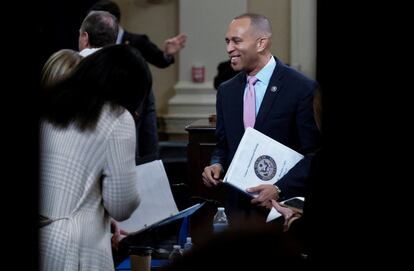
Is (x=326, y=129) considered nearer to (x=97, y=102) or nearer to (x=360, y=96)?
(x=360, y=96)

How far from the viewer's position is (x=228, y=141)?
3.88 metres

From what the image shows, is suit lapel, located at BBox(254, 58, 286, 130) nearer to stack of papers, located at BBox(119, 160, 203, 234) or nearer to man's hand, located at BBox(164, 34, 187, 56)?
stack of papers, located at BBox(119, 160, 203, 234)

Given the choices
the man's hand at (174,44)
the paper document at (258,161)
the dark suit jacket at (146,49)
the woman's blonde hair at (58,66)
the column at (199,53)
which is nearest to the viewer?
the woman's blonde hair at (58,66)

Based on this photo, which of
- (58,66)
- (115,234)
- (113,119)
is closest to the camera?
(113,119)

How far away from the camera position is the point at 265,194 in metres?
3.63

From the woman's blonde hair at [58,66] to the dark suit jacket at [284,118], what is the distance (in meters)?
1.07

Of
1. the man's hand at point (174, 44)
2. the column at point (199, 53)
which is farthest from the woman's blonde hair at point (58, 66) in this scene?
the column at point (199, 53)

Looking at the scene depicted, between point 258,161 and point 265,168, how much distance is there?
5 cm

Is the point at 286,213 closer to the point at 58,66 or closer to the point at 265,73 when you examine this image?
the point at 265,73

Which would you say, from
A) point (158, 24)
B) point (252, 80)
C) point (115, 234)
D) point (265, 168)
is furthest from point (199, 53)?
point (115, 234)

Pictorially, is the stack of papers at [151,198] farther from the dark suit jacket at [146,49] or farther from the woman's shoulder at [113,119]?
the dark suit jacket at [146,49]

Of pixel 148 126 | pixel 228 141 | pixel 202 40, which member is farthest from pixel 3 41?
pixel 202 40

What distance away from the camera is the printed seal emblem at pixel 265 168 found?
3.64m

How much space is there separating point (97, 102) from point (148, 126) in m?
2.55
